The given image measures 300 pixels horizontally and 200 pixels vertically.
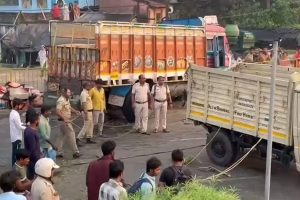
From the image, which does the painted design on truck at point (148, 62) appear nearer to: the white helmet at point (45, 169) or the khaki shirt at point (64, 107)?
the khaki shirt at point (64, 107)

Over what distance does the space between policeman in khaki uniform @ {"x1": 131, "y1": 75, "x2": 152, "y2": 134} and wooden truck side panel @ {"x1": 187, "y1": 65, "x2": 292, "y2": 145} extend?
2.59 m

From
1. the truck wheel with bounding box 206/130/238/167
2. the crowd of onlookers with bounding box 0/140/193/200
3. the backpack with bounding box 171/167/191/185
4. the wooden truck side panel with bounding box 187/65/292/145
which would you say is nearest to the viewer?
the crowd of onlookers with bounding box 0/140/193/200

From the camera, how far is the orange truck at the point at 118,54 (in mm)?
14930

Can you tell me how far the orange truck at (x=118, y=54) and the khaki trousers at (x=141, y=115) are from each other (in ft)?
3.42

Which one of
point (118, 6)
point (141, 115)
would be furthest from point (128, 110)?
point (118, 6)

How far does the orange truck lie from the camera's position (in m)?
14.9

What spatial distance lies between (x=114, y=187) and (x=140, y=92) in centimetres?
875

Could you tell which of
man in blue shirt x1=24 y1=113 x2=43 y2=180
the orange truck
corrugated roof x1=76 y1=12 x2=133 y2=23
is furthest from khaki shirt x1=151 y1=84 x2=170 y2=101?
corrugated roof x1=76 y1=12 x2=133 y2=23

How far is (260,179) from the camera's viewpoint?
1064cm

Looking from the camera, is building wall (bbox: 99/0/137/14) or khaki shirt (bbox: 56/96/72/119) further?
building wall (bbox: 99/0/137/14)

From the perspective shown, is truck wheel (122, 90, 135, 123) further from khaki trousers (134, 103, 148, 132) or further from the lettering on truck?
the lettering on truck

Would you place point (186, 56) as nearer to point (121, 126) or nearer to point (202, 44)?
point (202, 44)

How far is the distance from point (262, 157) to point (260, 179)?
86 cm

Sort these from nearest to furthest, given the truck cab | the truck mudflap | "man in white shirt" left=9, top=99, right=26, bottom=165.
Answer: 1. the truck mudflap
2. "man in white shirt" left=9, top=99, right=26, bottom=165
3. the truck cab
